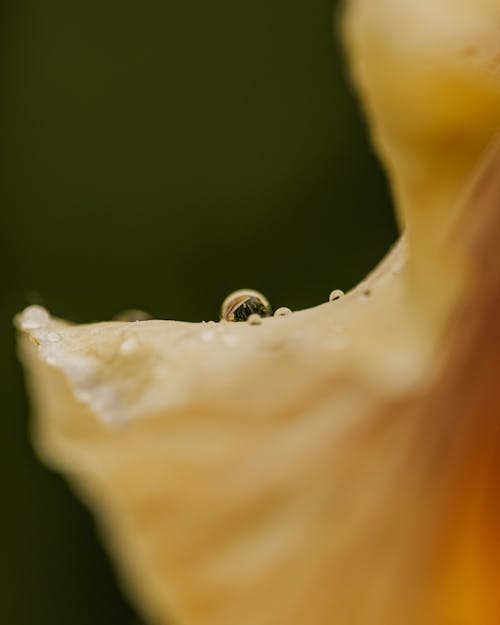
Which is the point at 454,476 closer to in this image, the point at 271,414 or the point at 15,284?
the point at 271,414

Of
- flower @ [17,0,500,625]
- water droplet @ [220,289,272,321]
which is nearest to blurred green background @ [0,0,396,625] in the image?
water droplet @ [220,289,272,321]

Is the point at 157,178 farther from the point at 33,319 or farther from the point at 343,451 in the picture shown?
the point at 343,451

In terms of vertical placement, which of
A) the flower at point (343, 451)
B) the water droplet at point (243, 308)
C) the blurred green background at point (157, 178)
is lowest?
the flower at point (343, 451)

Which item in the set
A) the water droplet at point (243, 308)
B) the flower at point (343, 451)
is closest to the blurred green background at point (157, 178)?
the water droplet at point (243, 308)

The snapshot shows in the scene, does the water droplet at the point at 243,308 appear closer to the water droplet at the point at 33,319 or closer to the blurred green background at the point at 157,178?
the water droplet at the point at 33,319

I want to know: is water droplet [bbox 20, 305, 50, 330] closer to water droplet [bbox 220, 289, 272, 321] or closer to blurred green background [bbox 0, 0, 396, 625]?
water droplet [bbox 220, 289, 272, 321]
